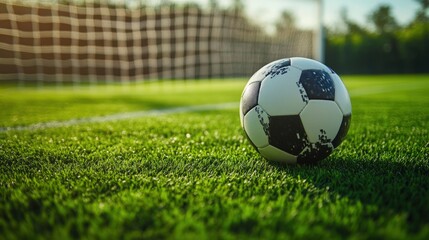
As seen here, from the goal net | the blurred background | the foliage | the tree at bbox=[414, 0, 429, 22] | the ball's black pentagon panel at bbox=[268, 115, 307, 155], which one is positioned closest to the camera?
the ball's black pentagon panel at bbox=[268, 115, 307, 155]

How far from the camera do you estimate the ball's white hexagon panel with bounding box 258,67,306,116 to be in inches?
88.0

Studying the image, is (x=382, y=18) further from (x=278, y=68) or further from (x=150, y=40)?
(x=278, y=68)

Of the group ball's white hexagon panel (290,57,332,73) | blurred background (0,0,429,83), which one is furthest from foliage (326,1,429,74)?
ball's white hexagon panel (290,57,332,73)

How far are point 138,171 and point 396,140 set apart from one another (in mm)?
2205

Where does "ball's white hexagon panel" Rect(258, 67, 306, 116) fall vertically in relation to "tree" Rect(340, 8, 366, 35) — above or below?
below

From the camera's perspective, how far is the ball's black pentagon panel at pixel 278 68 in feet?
7.81

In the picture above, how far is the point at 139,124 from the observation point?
14.5 feet

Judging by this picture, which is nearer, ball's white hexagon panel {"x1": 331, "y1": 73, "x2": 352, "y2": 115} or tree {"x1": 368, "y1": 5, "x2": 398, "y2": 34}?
ball's white hexagon panel {"x1": 331, "y1": 73, "x2": 352, "y2": 115}

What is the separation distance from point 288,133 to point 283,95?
0.76ft

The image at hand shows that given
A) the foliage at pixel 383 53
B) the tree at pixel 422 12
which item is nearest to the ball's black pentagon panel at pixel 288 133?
the foliage at pixel 383 53

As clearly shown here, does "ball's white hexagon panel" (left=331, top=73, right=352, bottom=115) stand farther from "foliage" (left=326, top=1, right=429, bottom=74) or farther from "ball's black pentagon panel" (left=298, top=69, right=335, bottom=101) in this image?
"foliage" (left=326, top=1, right=429, bottom=74)

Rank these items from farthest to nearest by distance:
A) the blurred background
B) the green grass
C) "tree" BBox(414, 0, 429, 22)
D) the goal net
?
"tree" BBox(414, 0, 429, 22) < the goal net < the blurred background < the green grass

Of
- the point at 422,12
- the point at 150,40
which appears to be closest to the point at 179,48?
the point at 150,40

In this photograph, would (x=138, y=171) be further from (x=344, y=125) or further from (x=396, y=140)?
(x=396, y=140)
